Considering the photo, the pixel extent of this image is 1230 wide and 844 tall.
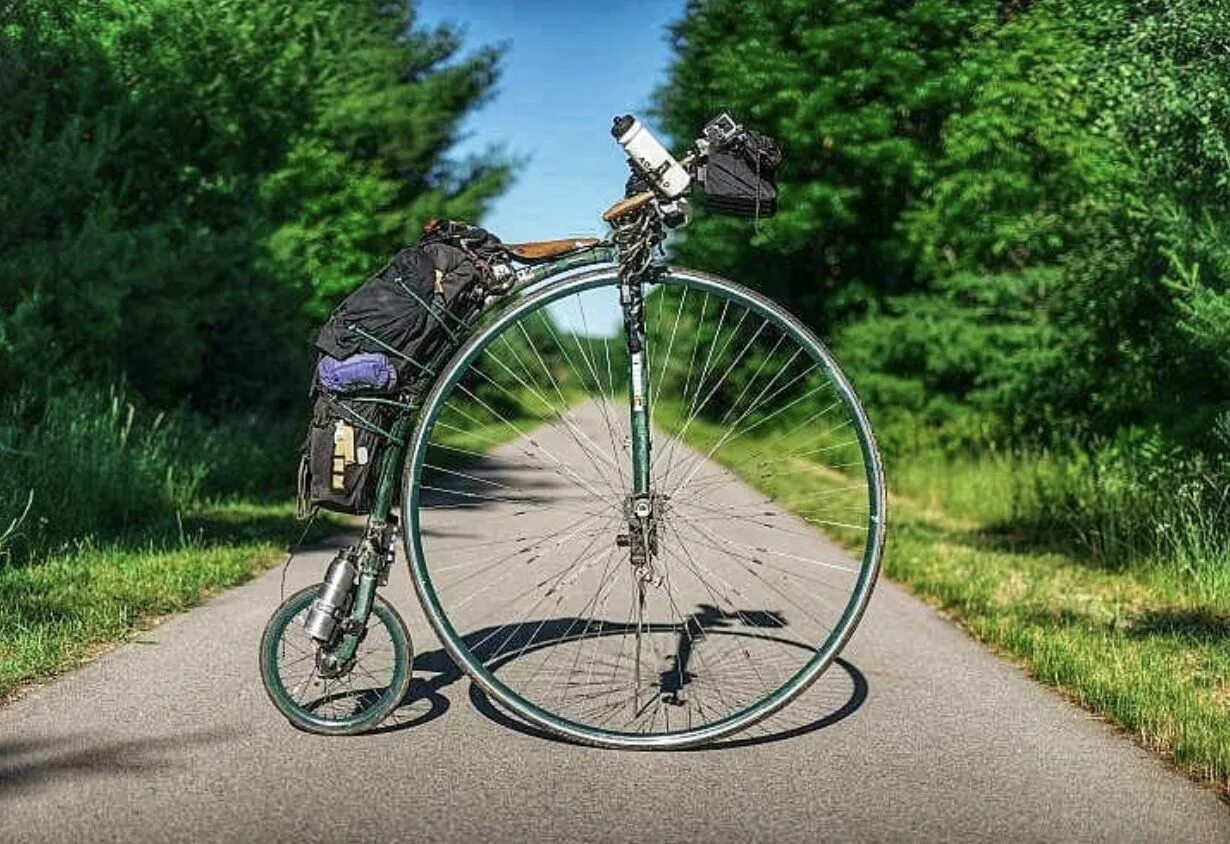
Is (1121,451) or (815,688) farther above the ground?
(1121,451)

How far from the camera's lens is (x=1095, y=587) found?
30.2 ft

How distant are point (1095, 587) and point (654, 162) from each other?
5.40m

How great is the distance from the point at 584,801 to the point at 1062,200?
1665 cm

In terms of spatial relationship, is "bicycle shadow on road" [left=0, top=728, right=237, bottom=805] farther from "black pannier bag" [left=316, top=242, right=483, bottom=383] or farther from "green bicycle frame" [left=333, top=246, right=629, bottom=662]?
"black pannier bag" [left=316, top=242, right=483, bottom=383]

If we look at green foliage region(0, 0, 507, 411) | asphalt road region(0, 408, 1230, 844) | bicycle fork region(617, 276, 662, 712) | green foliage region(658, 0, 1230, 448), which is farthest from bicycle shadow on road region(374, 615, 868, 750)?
green foliage region(0, 0, 507, 411)

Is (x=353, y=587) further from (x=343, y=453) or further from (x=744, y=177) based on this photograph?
(x=744, y=177)

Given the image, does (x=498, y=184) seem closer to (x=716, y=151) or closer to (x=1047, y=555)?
(x=1047, y=555)

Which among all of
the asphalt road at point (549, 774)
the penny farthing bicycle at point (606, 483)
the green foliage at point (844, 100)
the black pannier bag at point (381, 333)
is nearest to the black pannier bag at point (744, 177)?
the penny farthing bicycle at point (606, 483)

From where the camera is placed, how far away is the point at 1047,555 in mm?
10891

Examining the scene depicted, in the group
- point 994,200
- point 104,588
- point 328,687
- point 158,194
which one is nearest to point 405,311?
point 328,687

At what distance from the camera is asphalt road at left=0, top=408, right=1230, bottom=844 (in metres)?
4.06

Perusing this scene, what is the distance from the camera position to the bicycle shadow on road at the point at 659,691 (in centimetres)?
530

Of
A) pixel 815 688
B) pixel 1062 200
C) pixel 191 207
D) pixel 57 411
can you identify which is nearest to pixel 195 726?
pixel 815 688

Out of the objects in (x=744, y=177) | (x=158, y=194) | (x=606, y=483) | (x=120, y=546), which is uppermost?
(x=158, y=194)
